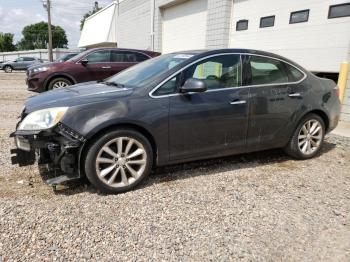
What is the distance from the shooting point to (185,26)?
13.2 metres

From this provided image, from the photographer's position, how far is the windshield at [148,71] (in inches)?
154

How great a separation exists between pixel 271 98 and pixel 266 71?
0.39 metres

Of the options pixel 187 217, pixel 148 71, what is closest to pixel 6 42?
pixel 148 71

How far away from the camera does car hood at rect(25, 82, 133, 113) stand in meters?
3.47

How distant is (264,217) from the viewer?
3205mm

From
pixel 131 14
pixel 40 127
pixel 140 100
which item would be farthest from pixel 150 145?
pixel 131 14

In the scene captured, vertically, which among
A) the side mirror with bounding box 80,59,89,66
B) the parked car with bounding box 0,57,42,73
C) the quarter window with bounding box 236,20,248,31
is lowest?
the parked car with bounding box 0,57,42,73

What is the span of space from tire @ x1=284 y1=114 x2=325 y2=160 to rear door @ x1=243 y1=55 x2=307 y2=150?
18 cm

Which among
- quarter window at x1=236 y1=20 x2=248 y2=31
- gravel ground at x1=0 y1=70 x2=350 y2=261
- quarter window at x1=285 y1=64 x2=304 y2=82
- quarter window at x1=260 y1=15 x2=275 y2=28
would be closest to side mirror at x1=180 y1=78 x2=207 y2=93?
gravel ground at x1=0 y1=70 x2=350 y2=261

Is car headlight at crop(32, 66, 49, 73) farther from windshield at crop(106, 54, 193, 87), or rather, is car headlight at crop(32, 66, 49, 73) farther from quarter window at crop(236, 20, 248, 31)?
quarter window at crop(236, 20, 248, 31)

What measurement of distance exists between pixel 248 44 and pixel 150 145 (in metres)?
7.27

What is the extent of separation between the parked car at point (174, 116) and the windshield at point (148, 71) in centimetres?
2

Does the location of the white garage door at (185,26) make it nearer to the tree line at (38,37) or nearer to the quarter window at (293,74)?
the quarter window at (293,74)

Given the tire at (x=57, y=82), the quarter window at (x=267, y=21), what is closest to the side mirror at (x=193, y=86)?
the quarter window at (x=267, y=21)
